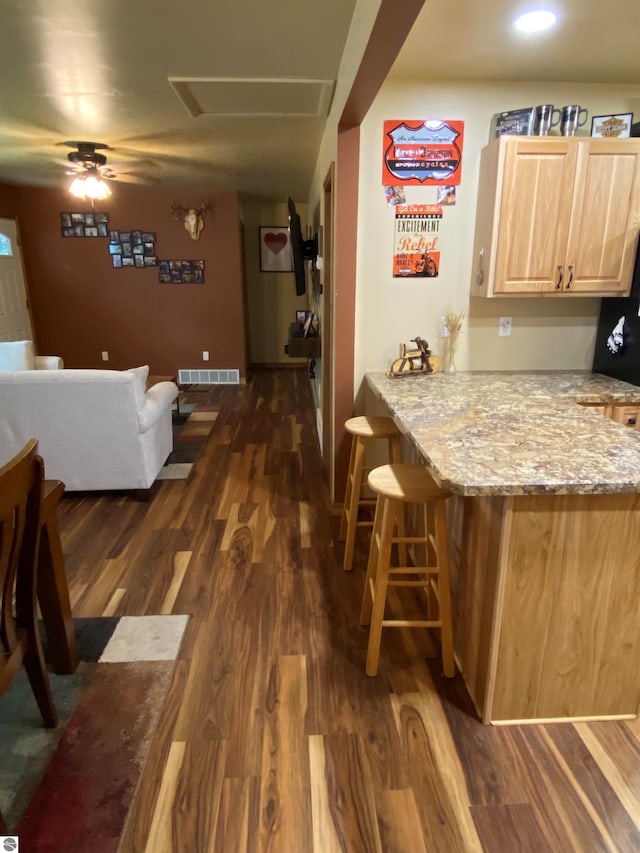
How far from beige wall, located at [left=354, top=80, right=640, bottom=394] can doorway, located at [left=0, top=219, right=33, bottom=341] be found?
505 cm

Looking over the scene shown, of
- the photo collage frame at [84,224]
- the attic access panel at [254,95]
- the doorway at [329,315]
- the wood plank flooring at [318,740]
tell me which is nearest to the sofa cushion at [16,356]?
the wood plank flooring at [318,740]

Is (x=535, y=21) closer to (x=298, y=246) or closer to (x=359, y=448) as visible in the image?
(x=359, y=448)

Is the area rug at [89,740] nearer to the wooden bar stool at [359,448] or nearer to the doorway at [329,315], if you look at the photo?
the wooden bar stool at [359,448]

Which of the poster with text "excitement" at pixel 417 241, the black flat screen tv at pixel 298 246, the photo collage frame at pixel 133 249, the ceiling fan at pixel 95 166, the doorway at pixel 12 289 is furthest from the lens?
the photo collage frame at pixel 133 249

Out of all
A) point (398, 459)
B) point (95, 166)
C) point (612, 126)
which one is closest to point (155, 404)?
point (398, 459)

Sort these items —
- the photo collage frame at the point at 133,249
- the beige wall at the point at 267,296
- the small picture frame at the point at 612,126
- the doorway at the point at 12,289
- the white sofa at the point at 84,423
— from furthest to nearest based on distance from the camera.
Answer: the beige wall at the point at 267,296 < the photo collage frame at the point at 133,249 < the doorway at the point at 12,289 < the white sofa at the point at 84,423 < the small picture frame at the point at 612,126

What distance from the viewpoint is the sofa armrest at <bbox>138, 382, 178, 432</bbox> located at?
3.24 m

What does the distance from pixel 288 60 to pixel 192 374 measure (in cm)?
477

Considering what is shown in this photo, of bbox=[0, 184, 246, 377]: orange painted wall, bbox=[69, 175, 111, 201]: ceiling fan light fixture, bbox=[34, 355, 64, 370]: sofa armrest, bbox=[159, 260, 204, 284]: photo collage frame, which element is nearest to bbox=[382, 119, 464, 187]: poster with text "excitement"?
bbox=[69, 175, 111, 201]: ceiling fan light fixture

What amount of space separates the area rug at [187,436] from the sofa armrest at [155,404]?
19.7 inches

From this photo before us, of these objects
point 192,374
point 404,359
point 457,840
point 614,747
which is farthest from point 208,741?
point 192,374

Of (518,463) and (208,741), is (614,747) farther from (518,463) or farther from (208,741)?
(208,741)

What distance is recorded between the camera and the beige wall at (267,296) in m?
7.28

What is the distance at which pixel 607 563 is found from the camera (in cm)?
158
